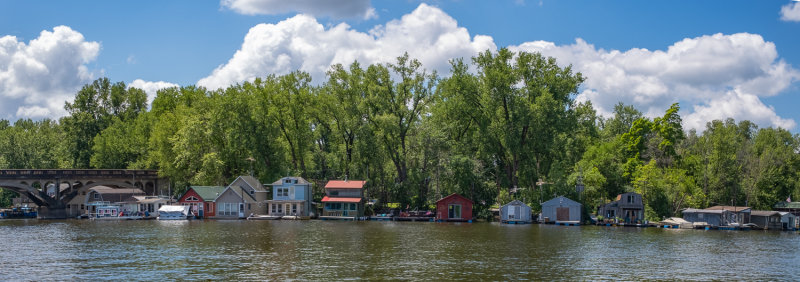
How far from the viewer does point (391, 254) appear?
4362 centimetres

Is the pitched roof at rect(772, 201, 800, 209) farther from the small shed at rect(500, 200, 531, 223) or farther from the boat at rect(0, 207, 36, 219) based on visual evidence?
the boat at rect(0, 207, 36, 219)

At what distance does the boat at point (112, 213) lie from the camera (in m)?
83.8

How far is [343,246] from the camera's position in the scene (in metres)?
48.6

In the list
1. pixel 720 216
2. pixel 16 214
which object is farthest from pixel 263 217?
pixel 720 216

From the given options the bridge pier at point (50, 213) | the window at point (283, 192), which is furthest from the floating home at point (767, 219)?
the bridge pier at point (50, 213)

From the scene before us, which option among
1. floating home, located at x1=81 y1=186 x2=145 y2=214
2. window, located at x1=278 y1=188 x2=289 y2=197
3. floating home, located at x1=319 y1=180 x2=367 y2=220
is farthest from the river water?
floating home, located at x1=81 y1=186 x2=145 y2=214

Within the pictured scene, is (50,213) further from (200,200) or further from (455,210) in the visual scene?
(455,210)

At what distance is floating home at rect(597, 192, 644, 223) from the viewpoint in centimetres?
7519

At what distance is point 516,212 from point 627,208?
12878 millimetres

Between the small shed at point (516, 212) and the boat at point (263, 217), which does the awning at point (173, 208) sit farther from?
the small shed at point (516, 212)

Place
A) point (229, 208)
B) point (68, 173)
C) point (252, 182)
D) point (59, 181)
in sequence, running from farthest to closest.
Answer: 1. point (59, 181)
2. point (68, 173)
3. point (252, 182)
4. point (229, 208)

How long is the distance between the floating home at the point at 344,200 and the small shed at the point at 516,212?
61.0 feet

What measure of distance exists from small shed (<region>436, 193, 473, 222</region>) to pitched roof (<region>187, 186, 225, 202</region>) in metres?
29.3

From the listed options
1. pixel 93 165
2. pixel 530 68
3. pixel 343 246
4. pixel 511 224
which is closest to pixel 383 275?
pixel 343 246
